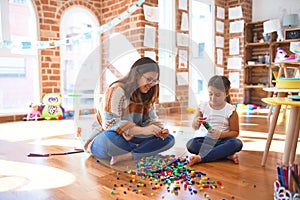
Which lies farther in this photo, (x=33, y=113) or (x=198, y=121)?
(x=33, y=113)

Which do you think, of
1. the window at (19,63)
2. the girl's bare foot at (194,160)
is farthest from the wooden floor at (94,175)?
the window at (19,63)

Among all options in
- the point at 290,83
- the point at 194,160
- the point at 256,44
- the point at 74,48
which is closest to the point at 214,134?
the point at 194,160

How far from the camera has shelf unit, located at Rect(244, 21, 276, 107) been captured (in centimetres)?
420

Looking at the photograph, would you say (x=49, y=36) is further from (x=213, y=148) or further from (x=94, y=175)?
(x=213, y=148)

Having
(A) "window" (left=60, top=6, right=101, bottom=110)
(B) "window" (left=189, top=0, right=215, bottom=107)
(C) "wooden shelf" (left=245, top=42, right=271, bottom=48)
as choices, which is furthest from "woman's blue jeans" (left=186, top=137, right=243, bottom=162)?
(C) "wooden shelf" (left=245, top=42, right=271, bottom=48)

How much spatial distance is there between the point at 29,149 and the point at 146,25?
80.9 inches

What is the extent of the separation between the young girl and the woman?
18cm

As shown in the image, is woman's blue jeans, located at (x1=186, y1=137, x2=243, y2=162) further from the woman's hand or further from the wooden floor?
the woman's hand

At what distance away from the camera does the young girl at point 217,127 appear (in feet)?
4.81

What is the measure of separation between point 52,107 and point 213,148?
2.20 m

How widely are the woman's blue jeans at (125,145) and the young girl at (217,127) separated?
177mm

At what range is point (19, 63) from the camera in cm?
319

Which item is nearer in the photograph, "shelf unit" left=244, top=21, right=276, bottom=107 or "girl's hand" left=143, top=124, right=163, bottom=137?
"girl's hand" left=143, top=124, right=163, bottom=137

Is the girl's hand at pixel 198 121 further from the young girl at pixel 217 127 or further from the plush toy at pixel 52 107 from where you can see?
the plush toy at pixel 52 107
